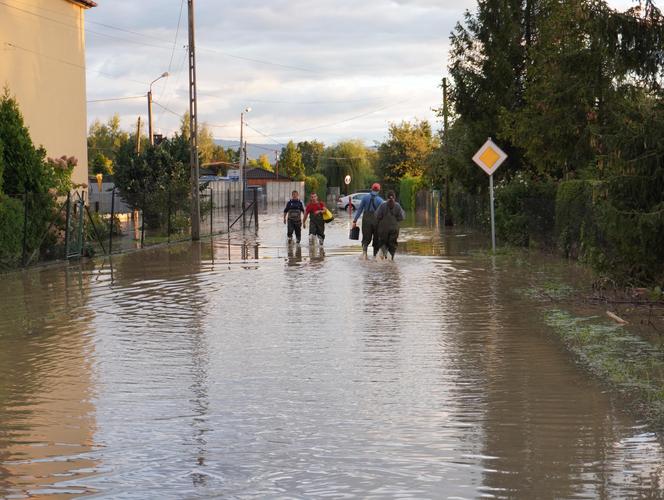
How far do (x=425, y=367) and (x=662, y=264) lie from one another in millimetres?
5472

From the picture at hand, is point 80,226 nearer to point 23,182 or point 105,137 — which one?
point 23,182

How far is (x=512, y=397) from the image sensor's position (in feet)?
30.6

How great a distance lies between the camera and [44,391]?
32.4ft

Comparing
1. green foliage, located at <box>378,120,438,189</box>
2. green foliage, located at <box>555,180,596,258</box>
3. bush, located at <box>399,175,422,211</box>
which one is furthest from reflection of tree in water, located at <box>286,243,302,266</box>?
green foliage, located at <box>378,120,438,189</box>

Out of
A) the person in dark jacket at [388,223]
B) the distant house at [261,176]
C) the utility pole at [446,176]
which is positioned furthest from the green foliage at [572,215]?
the distant house at [261,176]

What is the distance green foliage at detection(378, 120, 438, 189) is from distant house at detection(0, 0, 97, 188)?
61.3 meters

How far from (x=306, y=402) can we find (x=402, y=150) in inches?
3685

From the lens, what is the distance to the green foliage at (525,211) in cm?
2902

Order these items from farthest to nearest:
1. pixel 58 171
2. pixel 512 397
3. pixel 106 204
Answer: pixel 106 204 → pixel 58 171 → pixel 512 397

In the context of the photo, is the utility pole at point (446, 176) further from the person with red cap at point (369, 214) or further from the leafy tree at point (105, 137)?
the leafy tree at point (105, 137)

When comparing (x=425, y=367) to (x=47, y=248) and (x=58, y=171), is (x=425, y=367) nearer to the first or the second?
(x=47, y=248)

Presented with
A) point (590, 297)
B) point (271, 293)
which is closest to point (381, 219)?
point (271, 293)

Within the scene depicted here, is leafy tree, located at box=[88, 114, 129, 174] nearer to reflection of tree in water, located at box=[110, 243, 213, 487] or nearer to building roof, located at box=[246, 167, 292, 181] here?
building roof, located at box=[246, 167, 292, 181]

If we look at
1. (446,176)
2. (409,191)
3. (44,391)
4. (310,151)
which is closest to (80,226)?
(44,391)
